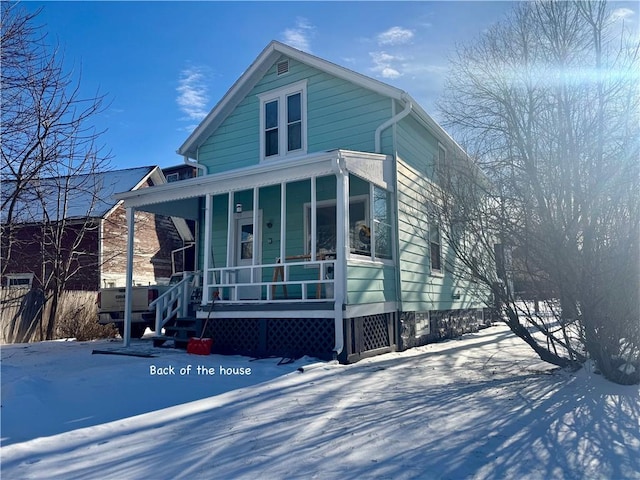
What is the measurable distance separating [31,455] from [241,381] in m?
2.83

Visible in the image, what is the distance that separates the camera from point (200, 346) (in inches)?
343

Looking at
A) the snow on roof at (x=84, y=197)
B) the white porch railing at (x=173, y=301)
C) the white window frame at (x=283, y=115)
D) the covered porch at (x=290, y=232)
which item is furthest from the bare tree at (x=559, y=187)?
the snow on roof at (x=84, y=197)

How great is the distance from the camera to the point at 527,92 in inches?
287

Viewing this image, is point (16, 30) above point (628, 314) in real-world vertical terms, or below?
above

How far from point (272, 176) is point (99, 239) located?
13273 millimetres

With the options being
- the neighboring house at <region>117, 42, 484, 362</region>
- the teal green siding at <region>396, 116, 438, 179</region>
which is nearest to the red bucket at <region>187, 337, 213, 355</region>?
the neighboring house at <region>117, 42, 484, 362</region>

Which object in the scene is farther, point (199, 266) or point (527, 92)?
point (199, 266)

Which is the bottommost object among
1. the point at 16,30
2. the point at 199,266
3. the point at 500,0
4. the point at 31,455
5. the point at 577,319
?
the point at 31,455

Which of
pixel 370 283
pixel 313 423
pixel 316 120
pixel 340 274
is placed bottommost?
pixel 313 423

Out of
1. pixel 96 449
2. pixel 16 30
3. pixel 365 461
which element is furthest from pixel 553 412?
pixel 16 30

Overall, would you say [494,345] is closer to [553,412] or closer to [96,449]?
[553,412]

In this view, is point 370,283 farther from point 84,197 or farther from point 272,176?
point 84,197

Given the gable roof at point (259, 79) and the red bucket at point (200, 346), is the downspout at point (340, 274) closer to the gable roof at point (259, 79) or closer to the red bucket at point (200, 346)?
the red bucket at point (200, 346)

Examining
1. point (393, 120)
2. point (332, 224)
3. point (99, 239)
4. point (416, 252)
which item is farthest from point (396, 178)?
point (99, 239)
